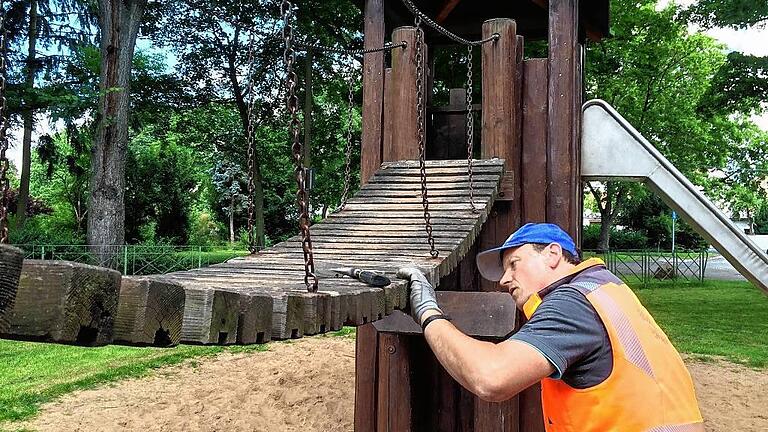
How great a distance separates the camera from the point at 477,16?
20.9 ft

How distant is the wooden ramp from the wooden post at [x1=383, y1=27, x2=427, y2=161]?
134mm

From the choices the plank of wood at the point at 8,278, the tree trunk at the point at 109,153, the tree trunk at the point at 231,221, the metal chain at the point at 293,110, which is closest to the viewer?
the plank of wood at the point at 8,278

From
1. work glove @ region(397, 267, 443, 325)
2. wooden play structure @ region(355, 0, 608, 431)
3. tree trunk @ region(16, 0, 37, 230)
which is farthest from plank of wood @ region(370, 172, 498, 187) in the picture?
tree trunk @ region(16, 0, 37, 230)

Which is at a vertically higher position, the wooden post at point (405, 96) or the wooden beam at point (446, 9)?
the wooden beam at point (446, 9)

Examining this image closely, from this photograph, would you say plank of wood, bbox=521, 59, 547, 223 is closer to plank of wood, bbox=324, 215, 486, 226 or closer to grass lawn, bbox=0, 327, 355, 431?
plank of wood, bbox=324, 215, 486, 226

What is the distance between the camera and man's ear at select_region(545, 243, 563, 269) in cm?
218

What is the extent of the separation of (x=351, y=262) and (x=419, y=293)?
65 cm

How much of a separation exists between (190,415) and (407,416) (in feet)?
7.96

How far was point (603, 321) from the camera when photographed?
1.82 m

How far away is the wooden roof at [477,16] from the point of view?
19.3ft

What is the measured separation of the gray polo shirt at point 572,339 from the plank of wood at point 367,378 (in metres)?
2.54

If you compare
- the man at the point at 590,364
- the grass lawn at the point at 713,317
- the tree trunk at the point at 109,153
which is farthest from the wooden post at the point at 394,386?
the tree trunk at the point at 109,153

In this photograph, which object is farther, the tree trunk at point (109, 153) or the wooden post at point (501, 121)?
the tree trunk at point (109, 153)

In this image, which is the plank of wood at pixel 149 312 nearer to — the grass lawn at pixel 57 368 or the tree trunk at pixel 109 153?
the grass lawn at pixel 57 368
